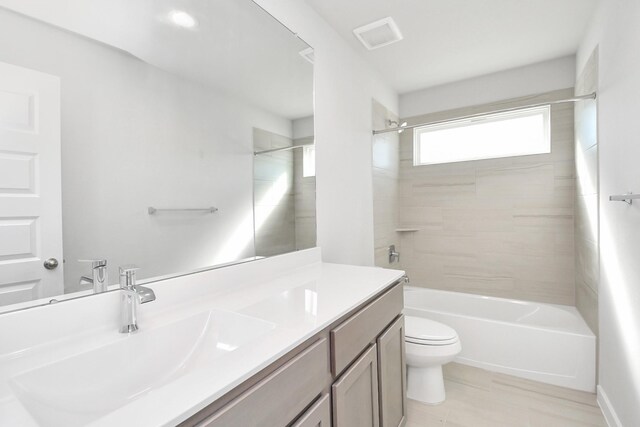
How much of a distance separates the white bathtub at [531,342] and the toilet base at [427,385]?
1.80 feet

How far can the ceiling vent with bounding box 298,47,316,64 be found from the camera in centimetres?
182

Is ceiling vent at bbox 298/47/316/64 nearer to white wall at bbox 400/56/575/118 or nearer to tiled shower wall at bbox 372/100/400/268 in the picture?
tiled shower wall at bbox 372/100/400/268

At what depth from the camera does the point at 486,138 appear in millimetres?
3004

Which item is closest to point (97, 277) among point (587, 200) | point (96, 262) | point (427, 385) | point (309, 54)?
point (96, 262)

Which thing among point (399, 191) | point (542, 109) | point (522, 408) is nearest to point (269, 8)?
point (399, 191)

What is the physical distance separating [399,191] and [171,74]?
265cm

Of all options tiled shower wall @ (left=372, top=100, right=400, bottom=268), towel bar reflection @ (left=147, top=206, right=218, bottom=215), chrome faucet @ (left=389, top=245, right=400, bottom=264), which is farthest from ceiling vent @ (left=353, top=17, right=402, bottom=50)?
chrome faucet @ (left=389, top=245, right=400, bottom=264)

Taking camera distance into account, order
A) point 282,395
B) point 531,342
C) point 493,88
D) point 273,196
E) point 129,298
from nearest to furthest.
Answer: point 282,395
point 129,298
point 273,196
point 531,342
point 493,88

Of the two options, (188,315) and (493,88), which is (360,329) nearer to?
(188,315)

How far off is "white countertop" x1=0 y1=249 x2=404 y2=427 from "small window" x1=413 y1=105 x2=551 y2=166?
214 centimetres

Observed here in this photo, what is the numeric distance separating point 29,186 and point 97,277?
11.9 inches

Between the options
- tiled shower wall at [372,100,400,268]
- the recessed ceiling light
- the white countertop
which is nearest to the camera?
the white countertop

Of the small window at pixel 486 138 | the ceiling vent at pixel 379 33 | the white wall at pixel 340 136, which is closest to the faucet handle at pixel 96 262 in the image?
the white wall at pixel 340 136

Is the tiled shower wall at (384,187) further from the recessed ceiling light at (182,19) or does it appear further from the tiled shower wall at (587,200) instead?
the recessed ceiling light at (182,19)
